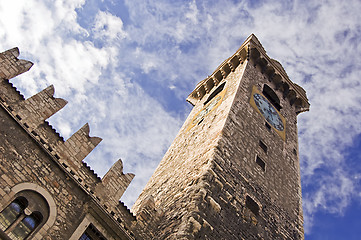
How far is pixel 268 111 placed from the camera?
14.2 meters

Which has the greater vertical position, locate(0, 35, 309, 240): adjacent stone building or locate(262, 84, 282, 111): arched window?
locate(262, 84, 282, 111): arched window

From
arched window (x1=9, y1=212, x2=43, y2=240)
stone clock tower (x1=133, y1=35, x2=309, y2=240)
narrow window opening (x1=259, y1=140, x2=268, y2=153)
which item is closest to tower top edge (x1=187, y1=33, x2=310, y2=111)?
stone clock tower (x1=133, y1=35, x2=309, y2=240)

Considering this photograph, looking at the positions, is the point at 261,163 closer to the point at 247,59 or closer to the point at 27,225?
the point at 247,59

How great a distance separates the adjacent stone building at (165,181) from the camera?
652 centimetres

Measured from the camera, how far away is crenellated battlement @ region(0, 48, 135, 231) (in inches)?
282

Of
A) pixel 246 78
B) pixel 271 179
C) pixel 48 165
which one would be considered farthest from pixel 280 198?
pixel 48 165

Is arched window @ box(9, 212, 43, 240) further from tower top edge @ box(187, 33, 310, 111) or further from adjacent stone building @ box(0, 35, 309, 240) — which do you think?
tower top edge @ box(187, 33, 310, 111)

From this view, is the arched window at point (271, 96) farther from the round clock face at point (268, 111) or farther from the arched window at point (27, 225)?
the arched window at point (27, 225)

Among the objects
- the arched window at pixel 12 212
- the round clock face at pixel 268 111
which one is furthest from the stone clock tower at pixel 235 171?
the arched window at pixel 12 212

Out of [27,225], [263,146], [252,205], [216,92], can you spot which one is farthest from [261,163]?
[27,225]

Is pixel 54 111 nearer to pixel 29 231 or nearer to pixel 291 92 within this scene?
pixel 29 231

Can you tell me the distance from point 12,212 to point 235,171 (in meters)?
5.61

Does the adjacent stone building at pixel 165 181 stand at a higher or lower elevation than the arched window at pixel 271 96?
lower

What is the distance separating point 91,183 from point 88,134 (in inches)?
48.6
